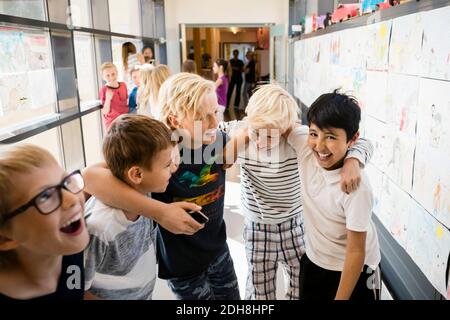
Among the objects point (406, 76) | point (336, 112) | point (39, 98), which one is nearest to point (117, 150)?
point (336, 112)

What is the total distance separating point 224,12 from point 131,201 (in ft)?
21.5

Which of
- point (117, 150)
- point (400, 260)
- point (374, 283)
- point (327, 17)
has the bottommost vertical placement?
point (400, 260)

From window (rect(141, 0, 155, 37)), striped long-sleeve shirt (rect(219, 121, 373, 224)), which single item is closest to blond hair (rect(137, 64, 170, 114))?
striped long-sleeve shirt (rect(219, 121, 373, 224))

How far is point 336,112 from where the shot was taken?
2.91 feet

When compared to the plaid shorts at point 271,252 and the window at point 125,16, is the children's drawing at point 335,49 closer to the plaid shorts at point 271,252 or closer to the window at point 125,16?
the plaid shorts at point 271,252

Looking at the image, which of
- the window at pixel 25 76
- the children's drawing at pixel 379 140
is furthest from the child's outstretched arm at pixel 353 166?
the window at pixel 25 76

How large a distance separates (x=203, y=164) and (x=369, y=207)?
0.41 m

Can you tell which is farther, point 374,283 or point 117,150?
point 374,283

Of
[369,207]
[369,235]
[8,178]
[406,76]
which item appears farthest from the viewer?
[406,76]

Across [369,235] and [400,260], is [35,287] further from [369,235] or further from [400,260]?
[400,260]

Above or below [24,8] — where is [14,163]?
below

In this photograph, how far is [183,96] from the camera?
3.18 feet

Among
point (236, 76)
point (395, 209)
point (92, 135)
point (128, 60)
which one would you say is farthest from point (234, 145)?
point (236, 76)

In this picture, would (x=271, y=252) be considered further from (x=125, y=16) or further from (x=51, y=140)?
(x=125, y=16)
